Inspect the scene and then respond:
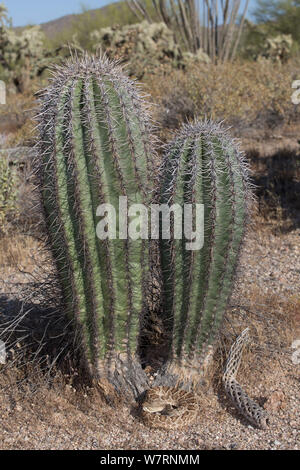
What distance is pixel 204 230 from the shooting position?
315cm

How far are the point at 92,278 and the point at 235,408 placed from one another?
44.9 inches

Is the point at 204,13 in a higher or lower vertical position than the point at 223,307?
higher

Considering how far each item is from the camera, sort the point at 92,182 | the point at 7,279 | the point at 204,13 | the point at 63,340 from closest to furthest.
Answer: the point at 92,182 → the point at 63,340 → the point at 7,279 → the point at 204,13

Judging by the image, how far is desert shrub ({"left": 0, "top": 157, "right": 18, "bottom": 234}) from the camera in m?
6.43

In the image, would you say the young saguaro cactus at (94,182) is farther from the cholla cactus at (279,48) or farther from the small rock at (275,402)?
the cholla cactus at (279,48)

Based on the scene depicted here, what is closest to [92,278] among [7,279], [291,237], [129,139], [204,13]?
[129,139]

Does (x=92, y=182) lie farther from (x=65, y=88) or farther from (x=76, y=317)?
(x=76, y=317)

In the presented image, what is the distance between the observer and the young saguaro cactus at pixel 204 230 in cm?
311

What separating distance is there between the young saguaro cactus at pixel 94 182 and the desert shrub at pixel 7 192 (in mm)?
3366

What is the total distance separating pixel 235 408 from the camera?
3.28 metres

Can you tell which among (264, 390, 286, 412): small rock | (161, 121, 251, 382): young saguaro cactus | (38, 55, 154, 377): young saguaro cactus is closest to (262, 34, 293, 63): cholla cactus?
(161, 121, 251, 382): young saguaro cactus

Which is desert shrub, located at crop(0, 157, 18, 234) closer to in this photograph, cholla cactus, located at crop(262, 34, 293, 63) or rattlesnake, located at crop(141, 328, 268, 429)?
rattlesnake, located at crop(141, 328, 268, 429)

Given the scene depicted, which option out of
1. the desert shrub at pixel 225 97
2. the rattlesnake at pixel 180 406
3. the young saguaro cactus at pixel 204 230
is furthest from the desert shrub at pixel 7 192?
the rattlesnake at pixel 180 406

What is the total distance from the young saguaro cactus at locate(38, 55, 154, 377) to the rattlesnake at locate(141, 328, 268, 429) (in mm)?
436
